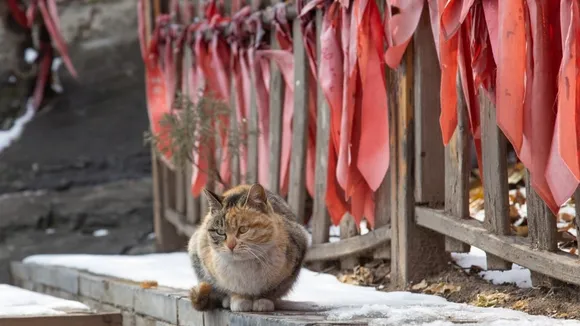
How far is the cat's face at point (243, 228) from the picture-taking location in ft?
17.5

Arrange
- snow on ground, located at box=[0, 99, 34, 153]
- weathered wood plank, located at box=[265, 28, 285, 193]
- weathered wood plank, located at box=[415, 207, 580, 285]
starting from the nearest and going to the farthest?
weathered wood plank, located at box=[415, 207, 580, 285] → weathered wood plank, located at box=[265, 28, 285, 193] → snow on ground, located at box=[0, 99, 34, 153]

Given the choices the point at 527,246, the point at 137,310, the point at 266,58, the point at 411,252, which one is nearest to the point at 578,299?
the point at 527,246

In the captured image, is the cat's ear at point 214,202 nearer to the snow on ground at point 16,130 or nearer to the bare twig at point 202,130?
the bare twig at point 202,130

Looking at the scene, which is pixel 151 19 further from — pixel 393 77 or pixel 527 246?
pixel 527 246

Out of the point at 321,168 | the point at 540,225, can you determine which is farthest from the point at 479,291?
the point at 321,168

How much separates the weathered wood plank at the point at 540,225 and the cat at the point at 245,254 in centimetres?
121

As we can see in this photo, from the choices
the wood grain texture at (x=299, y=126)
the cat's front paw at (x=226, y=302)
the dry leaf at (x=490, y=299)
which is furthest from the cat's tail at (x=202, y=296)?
the wood grain texture at (x=299, y=126)

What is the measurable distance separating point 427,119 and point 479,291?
100 cm

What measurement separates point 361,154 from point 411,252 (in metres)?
0.63

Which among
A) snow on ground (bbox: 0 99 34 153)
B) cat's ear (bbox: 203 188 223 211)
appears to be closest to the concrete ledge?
cat's ear (bbox: 203 188 223 211)

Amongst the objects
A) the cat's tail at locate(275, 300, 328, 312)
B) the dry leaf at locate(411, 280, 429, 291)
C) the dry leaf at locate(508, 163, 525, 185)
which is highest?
the dry leaf at locate(508, 163, 525, 185)

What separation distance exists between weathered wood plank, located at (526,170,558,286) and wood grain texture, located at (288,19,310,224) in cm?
254

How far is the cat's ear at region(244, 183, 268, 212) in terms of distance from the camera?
17.8ft

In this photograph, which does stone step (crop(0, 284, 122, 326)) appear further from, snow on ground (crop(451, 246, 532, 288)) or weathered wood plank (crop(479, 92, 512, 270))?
weathered wood plank (crop(479, 92, 512, 270))
